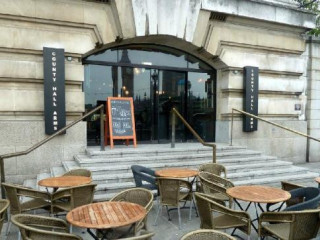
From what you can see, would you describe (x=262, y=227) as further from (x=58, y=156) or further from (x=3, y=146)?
(x=3, y=146)

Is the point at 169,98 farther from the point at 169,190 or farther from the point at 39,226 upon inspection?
the point at 39,226

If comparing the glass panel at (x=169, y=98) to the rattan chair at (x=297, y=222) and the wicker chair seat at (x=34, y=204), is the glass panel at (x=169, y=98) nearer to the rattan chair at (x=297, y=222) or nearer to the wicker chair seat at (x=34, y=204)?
the wicker chair seat at (x=34, y=204)

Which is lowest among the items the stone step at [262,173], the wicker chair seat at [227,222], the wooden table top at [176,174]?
the stone step at [262,173]

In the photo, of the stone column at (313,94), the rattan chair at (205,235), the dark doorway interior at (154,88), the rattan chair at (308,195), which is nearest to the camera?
the rattan chair at (205,235)

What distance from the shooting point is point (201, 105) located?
34.0ft

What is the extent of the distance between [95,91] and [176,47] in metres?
3.07

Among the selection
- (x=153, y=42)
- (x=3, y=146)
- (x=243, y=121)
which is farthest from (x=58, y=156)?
(x=243, y=121)

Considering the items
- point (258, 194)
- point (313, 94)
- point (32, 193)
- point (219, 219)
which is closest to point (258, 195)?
point (258, 194)

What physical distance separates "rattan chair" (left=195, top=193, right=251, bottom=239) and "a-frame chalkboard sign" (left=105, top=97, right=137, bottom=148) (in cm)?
447

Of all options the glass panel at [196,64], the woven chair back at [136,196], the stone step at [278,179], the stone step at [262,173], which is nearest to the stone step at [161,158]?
the stone step at [262,173]

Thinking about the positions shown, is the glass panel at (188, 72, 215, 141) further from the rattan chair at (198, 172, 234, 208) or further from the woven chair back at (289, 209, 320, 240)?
the woven chair back at (289, 209, 320, 240)

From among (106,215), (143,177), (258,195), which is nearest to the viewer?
(106,215)

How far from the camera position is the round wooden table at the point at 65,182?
4.61 metres

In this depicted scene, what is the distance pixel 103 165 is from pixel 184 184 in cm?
235
